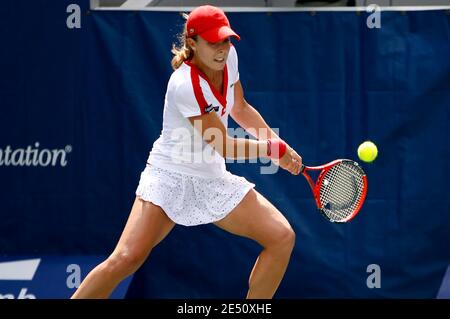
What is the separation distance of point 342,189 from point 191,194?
2.48ft

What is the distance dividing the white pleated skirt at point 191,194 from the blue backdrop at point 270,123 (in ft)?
4.31

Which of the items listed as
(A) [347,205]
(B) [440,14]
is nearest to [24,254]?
(A) [347,205]

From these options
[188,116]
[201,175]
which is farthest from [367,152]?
[188,116]

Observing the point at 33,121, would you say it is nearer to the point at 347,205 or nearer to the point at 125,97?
the point at 125,97

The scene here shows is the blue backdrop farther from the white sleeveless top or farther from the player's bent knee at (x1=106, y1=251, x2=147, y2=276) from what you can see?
the player's bent knee at (x1=106, y1=251, x2=147, y2=276)

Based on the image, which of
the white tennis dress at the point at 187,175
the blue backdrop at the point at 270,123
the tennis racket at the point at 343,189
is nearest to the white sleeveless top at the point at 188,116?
the white tennis dress at the point at 187,175

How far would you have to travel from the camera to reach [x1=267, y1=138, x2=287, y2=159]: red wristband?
4719 millimetres

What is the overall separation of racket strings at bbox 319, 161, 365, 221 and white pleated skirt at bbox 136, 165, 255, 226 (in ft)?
1.44

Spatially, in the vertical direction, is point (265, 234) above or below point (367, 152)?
below

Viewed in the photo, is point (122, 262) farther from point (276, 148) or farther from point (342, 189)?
point (342, 189)

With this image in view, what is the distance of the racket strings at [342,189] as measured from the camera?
200 inches

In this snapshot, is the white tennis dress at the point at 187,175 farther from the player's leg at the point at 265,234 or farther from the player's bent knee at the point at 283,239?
the player's bent knee at the point at 283,239

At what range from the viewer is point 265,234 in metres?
4.77

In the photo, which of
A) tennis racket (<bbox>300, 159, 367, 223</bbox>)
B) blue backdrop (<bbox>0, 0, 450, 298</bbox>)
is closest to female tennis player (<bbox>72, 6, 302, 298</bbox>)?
tennis racket (<bbox>300, 159, 367, 223</bbox>)
